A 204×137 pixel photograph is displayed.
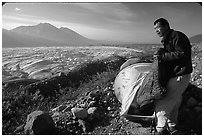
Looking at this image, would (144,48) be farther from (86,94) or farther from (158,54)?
(158,54)

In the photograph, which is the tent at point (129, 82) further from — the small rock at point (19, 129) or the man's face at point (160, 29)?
the small rock at point (19, 129)

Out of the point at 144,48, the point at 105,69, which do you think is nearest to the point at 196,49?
the point at 144,48

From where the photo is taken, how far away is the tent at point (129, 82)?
3.60 metres

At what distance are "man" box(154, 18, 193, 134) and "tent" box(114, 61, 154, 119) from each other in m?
0.26

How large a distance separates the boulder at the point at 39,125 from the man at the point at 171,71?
4.89 feet

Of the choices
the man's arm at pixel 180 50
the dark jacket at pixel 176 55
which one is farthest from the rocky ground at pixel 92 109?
the man's arm at pixel 180 50

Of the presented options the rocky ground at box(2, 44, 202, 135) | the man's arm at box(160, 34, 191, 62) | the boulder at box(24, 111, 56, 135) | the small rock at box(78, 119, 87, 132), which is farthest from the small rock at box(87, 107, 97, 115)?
the man's arm at box(160, 34, 191, 62)

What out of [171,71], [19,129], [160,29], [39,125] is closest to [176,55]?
[171,71]

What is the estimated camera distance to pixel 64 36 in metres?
5.41

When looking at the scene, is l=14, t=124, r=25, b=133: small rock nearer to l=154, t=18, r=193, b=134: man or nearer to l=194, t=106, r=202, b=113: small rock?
l=154, t=18, r=193, b=134: man

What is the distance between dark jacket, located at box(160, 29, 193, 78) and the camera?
309cm

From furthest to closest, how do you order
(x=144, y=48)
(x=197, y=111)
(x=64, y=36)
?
(x=144, y=48) → (x=64, y=36) → (x=197, y=111)

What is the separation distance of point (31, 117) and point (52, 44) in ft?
10.0

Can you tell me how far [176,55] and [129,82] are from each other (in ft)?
3.06
